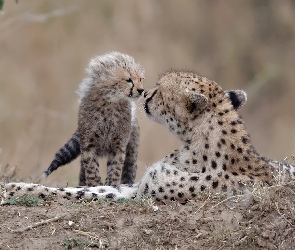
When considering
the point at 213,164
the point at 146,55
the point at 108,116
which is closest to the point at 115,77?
the point at 108,116

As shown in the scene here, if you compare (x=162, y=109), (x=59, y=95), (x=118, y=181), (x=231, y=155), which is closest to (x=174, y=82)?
(x=162, y=109)

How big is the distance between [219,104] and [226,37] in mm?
8252

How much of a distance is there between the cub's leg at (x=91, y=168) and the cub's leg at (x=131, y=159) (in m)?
0.37

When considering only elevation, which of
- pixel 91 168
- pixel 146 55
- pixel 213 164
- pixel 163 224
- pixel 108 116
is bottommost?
pixel 163 224

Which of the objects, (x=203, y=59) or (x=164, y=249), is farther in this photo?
(x=203, y=59)

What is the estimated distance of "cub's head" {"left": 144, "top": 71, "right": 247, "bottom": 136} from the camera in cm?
544

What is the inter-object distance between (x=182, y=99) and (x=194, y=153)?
0.34 meters

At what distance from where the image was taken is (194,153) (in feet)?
17.8

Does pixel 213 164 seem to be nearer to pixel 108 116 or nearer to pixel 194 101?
pixel 194 101

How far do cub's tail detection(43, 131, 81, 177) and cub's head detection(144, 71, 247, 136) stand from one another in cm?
126

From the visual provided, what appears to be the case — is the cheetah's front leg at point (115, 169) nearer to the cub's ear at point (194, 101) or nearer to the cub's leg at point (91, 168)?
the cub's leg at point (91, 168)

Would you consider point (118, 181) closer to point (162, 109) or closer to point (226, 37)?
point (162, 109)

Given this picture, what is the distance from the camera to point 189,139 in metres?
5.49

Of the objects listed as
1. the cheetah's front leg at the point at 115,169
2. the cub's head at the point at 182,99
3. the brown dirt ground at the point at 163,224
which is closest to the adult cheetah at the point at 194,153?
the cub's head at the point at 182,99
